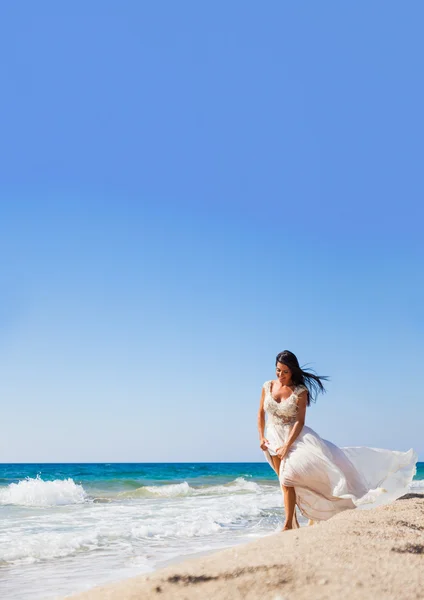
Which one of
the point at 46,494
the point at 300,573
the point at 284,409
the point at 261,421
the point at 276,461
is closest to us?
the point at 300,573

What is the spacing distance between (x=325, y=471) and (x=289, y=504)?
1.84 feet

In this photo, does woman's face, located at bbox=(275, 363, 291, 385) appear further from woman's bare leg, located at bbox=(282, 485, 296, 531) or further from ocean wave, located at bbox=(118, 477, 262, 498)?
ocean wave, located at bbox=(118, 477, 262, 498)

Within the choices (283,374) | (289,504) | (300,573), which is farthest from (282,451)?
(300,573)

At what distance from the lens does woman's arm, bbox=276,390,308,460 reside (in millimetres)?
6977

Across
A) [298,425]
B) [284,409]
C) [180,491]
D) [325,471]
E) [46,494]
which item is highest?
[284,409]

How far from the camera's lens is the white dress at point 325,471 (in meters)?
6.81

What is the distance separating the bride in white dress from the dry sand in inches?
82.9

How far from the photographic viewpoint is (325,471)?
6.82m

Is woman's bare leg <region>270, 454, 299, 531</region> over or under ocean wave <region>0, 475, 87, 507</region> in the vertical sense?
over

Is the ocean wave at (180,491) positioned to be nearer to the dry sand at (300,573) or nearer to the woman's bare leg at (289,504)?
the woman's bare leg at (289,504)

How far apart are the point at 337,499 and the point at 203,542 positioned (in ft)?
9.58

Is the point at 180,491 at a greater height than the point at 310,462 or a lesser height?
lesser

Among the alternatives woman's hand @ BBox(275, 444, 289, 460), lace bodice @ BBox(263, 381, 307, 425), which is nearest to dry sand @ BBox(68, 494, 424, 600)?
woman's hand @ BBox(275, 444, 289, 460)

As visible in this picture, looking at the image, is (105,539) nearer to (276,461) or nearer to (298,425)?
(276,461)
